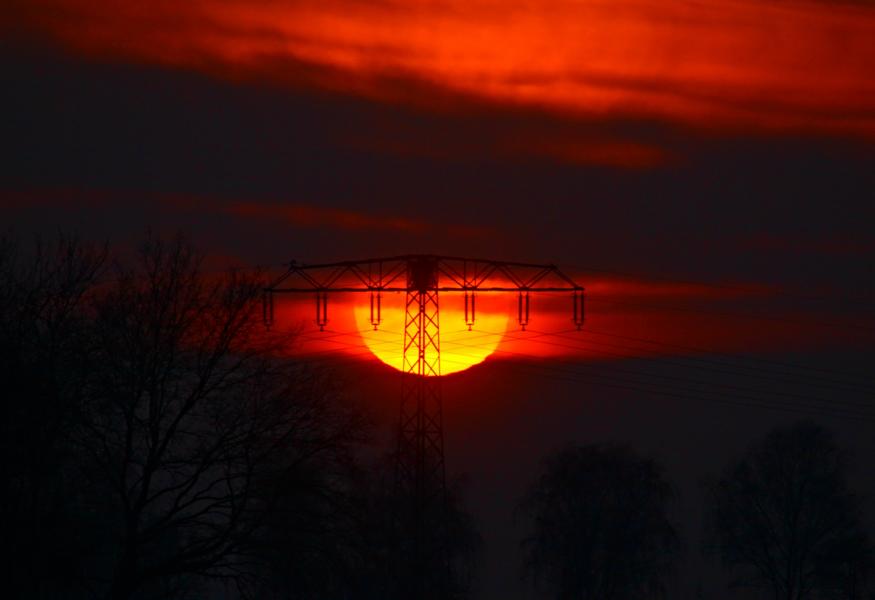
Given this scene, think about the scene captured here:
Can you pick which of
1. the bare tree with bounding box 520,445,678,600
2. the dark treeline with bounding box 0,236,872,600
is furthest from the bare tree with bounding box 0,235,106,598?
the bare tree with bounding box 520,445,678,600

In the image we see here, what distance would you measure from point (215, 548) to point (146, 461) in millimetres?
2710

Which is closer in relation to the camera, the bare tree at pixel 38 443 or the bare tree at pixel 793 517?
the bare tree at pixel 38 443

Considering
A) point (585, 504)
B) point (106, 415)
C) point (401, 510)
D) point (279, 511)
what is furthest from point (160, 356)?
point (585, 504)

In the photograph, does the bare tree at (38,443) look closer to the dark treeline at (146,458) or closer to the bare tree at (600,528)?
the dark treeline at (146,458)

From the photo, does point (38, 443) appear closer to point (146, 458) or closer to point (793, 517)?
point (146, 458)

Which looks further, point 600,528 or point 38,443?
point 600,528

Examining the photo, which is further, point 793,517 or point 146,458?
point 793,517

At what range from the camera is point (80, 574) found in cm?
4450

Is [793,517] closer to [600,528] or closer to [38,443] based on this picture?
[600,528]

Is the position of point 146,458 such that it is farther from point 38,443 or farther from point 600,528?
point 600,528

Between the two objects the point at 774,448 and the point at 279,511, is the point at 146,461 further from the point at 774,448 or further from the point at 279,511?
the point at 774,448

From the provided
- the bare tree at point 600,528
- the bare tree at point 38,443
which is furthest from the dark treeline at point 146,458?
the bare tree at point 600,528

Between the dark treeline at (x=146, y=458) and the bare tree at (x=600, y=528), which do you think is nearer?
the dark treeline at (x=146, y=458)

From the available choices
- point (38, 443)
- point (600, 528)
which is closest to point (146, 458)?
point (38, 443)
